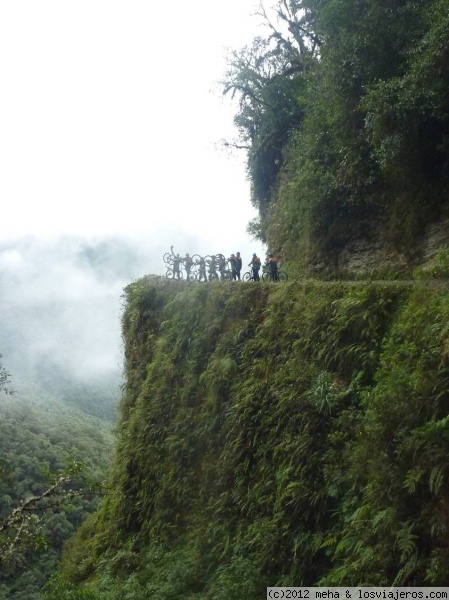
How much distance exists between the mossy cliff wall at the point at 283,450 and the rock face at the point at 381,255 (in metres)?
3.43

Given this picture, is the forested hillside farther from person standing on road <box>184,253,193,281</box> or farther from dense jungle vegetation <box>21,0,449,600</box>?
person standing on road <box>184,253,193,281</box>

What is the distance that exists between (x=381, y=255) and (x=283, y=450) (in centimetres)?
723

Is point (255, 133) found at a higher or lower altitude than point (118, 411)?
higher

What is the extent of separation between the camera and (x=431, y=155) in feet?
42.5

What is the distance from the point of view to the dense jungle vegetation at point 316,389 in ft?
21.8

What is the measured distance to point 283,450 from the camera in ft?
30.1

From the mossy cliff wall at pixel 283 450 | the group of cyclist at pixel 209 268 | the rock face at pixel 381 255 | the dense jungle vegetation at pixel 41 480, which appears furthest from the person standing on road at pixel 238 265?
the dense jungle vegetation at pixel 41 480

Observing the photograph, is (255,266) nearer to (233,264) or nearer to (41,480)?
(233,264)

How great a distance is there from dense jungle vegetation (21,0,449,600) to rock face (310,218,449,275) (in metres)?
0.18

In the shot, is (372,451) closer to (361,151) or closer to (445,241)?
(445,241)

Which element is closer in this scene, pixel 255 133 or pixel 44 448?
pixel 255 133

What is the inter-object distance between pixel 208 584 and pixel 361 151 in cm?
1116

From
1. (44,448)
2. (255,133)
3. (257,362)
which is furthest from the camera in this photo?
(44,448)

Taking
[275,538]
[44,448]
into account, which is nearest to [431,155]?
[275,538]
